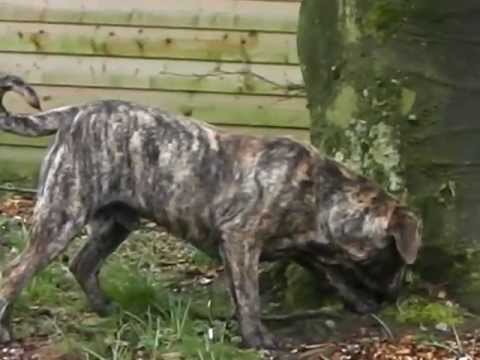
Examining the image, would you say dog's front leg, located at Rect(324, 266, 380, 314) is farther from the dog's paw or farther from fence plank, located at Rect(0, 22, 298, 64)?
fence plank, located at Rect(0, 22, 298, 64)

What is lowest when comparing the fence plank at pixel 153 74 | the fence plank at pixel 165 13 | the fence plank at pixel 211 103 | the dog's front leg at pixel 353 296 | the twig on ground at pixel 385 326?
the twig on ground at pixel 385 326

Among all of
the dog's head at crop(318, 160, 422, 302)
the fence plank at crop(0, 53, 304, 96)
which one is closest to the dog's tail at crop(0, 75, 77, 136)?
the dog's head at crop(318, 160, 422, 302)

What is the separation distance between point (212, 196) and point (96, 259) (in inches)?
30.4

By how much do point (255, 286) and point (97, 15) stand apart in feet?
15.3

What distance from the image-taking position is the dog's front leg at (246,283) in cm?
568

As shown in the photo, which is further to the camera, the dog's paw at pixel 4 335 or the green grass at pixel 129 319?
the dog's paw at pixel 4 335

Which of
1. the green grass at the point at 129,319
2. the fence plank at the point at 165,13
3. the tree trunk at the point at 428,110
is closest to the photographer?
the green grass at the point at 129,319

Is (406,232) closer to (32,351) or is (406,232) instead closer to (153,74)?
(32,351)

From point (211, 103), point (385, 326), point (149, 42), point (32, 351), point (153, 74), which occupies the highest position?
point (149, 42)

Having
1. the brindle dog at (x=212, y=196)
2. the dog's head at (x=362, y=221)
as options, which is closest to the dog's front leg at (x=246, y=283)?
the brindle dog at (x=212, y=196)

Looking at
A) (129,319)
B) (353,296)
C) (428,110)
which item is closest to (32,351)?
(129,319)

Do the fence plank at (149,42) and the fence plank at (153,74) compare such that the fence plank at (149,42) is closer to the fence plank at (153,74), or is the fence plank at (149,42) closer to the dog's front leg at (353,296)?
the fence plank at (153,74)

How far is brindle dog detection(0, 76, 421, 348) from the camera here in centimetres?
569

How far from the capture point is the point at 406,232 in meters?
5.71
